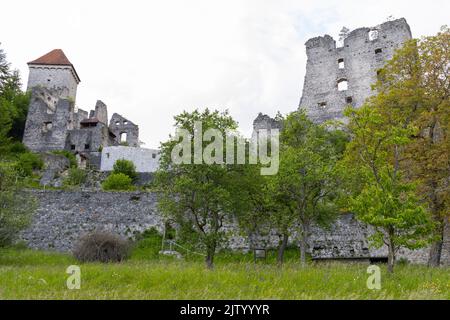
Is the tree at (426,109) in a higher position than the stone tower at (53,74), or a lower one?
lower

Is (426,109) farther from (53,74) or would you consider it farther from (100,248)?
(53,74)

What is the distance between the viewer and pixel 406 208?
427 inches

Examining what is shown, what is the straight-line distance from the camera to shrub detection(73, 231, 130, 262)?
1745 centimetres

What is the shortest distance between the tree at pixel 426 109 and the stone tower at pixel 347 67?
2269cm

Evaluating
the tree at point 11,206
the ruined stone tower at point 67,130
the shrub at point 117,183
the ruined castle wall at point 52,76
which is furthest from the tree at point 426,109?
the ruined castle wall at point 52,76

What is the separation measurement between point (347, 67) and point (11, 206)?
3783cm

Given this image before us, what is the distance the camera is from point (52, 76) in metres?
65.1

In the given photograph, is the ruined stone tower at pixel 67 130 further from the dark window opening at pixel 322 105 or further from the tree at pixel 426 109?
the tree at pixel 426 109

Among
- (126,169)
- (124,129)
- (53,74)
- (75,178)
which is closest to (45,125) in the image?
(124,129)

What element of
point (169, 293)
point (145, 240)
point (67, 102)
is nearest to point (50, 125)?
point (67, 102)

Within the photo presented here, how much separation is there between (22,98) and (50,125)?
5723 mm

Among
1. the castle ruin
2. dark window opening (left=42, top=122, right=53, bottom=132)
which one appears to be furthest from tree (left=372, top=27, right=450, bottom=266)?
dark window opening (left=42, top=122, right=53, bottom=132)

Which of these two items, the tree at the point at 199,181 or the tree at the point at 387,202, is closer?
the tree at the point at 387,202

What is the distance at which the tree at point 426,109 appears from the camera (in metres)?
17.4
